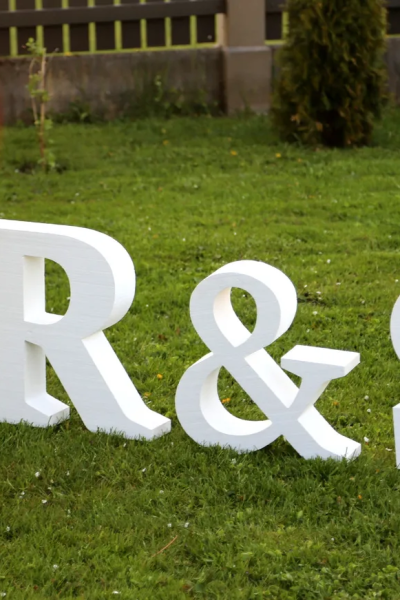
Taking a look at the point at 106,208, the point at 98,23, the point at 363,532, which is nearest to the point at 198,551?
the point at 363,532

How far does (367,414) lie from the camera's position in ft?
11.2

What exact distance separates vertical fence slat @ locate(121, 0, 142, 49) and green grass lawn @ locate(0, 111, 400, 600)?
11.0ft

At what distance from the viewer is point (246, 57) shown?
9508 mm

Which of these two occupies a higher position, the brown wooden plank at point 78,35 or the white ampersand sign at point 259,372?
the brown wooden plank at point 78,35

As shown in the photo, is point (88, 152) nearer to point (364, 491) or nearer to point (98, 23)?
point (98, 23)

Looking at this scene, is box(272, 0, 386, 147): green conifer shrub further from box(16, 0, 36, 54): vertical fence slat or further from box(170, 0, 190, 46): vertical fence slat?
box(16, 0, 36, 54): vertical fence slat

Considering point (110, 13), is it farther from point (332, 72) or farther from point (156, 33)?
point (332, 72)

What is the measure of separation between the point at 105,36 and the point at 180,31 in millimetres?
869

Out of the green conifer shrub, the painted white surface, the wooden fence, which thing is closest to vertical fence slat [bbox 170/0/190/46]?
the wooden fence

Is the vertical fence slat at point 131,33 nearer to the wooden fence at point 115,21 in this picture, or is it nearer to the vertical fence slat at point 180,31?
the wooden fence at point 115,21

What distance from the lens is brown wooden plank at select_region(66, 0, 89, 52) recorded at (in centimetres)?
980

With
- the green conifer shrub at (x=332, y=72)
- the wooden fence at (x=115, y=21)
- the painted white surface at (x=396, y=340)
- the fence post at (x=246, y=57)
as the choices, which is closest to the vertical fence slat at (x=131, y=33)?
the wooden fence at (x=115, y=21)

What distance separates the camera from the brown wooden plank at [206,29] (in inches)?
387

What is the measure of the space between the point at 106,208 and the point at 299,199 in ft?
4.81
